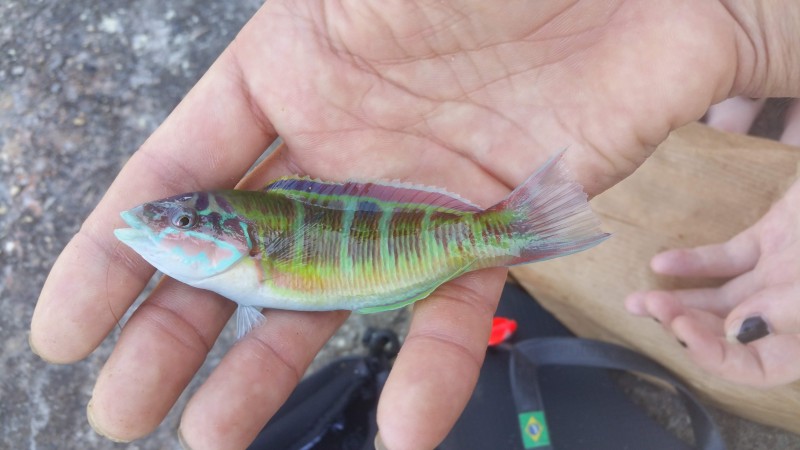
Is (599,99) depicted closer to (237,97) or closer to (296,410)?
(237,97)

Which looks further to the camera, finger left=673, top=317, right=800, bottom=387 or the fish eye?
finger left=673, top=317, right=800, bottom=387

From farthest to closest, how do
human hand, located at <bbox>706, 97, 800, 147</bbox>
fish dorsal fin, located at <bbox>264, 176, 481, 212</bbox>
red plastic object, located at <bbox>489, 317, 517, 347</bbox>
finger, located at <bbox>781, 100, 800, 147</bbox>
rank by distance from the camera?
human hand, located at <bbox>706, 97, 800, 147</bbox>
finger, located at <bbox>781, 100, 800, 147</bbox>
red plastic object, located at <bbox>489, 317, 517, 347</bbox>
fish dorsal fin, located at <bbox>264, 176, 481, 212</bbox>

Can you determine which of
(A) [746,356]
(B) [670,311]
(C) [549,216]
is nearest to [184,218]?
(C) [549,216]

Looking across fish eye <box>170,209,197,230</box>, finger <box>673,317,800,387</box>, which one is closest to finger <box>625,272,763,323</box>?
finger <box>673,317,800,387</box>

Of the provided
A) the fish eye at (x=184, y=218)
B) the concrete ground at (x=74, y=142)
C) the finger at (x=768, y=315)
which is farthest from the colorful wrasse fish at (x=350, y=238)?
the concrete ground at (x=74, y=142)

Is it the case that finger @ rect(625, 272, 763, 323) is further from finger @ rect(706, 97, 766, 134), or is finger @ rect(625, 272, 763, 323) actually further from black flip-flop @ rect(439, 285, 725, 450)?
finger @ rect(706, 97, 766, 134)

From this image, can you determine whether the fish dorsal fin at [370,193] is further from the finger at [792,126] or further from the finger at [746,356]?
the finger at [792,126]

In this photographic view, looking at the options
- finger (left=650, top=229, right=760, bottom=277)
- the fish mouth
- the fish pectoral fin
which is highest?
the fish mouth
